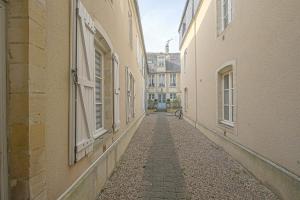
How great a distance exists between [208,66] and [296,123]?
6.11 meters

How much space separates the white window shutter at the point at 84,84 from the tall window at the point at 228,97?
4.71 metres

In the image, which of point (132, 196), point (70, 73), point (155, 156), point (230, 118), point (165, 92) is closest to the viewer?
point (70, 73)

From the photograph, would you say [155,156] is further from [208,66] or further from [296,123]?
[208,66]

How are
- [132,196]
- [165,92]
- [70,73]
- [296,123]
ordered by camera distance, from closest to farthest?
1. [70,73]
2. [296,123]
3. [132,196]
4. [165,92]

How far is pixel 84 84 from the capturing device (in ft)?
9.69

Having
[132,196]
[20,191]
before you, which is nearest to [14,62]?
[20,191]

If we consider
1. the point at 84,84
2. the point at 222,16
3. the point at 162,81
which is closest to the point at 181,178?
the point at 84,84

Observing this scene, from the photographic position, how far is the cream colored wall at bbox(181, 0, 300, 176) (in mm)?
3412

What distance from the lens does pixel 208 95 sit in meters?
9.34

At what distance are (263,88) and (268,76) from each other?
0.95 feet

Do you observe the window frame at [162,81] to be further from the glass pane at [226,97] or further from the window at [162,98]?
the glass pane at [226,97]

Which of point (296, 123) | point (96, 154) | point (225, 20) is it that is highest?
point (225, 20)

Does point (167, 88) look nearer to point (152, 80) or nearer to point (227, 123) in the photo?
point (152, 80)

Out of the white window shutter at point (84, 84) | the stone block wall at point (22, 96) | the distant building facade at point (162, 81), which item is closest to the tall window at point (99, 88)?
the white window shutter at point (84, 84)
